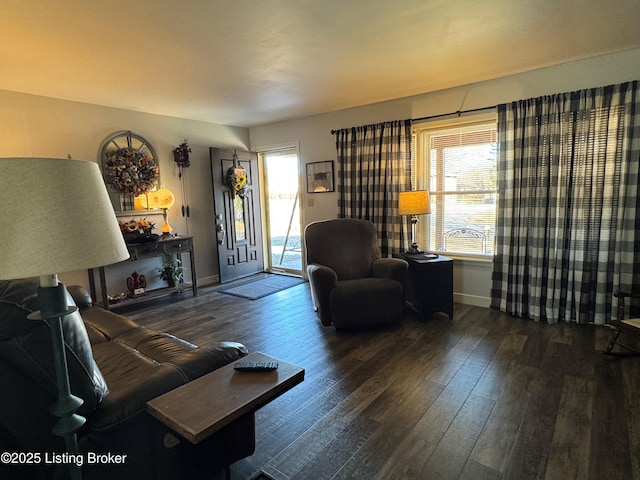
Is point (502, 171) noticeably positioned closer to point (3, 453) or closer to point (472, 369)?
point (472, 369)

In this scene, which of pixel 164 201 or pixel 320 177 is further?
pixel 320 177

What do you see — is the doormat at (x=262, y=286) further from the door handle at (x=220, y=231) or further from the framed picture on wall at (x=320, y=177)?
the framed picture on wall at (x=320, y=177)

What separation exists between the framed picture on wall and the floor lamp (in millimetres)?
4102

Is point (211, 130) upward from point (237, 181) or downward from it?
upward

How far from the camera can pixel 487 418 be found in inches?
78.7


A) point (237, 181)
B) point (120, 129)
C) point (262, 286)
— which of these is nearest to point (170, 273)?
point (262, 286)

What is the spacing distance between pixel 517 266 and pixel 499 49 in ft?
6.65

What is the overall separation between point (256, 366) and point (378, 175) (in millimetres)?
3327

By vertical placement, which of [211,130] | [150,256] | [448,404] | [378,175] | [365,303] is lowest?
[448,404]

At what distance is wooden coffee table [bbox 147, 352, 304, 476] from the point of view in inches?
44.3

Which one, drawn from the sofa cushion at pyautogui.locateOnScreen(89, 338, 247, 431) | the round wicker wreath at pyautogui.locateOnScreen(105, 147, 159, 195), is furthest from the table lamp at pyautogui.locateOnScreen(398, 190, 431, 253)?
the round wicker wreath at pyautogui.locateOnScreen(105, 147, 159, 195)

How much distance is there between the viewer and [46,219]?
78 centimetres

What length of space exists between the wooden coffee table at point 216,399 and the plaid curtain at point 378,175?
10.1 feet

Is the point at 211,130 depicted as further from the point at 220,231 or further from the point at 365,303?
the point at 365,303
